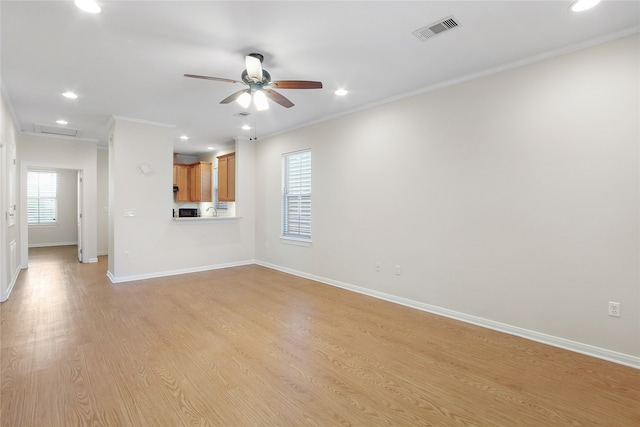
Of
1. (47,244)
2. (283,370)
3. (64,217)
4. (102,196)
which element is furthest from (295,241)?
(47,244)

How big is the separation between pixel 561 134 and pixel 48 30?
4478 millimetres

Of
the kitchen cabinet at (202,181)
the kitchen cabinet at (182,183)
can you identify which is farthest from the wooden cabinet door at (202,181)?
the kitchen cabinet at (182,183)

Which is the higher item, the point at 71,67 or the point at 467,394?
the point at 71,67

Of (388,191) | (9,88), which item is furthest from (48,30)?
(388,191)

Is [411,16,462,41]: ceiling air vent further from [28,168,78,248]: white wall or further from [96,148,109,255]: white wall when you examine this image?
Answer: [28,168,78,248]: white wall

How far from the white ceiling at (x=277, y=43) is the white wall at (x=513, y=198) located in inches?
13.2

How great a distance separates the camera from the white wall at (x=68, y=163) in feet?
20.4

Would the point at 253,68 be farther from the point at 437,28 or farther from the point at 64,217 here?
the point at 64,217

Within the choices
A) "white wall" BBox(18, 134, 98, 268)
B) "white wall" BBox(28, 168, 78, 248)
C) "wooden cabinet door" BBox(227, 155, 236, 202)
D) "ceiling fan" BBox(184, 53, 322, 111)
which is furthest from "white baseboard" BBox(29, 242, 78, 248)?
"ceiling fan" BBox(184, 53, 322, 111)

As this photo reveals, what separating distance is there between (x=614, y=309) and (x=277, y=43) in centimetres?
364

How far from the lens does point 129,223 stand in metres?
5.25

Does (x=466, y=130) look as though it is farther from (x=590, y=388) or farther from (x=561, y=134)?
(x=590, y=388)

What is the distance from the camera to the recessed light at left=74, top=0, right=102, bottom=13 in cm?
222

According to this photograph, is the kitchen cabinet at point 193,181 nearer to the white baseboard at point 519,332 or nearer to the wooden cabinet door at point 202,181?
the wooden cabinet door at point 202,181
